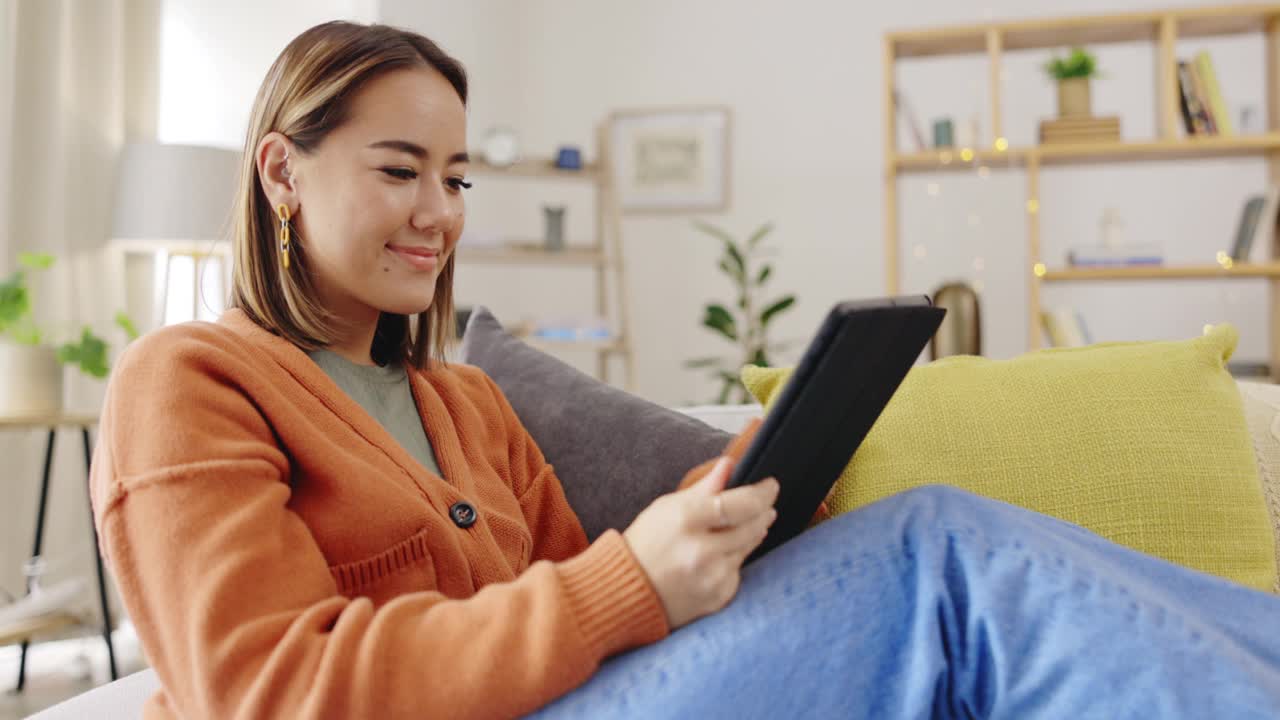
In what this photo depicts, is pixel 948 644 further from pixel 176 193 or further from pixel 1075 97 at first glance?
pixel 1075 97

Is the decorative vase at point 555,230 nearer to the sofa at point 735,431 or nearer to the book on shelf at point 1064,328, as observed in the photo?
the book on shelf at point 1064,328

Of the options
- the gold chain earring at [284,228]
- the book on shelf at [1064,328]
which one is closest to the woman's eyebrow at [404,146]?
the gold chain earring at [284,228]

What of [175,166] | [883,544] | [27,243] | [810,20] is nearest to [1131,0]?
[810,20]

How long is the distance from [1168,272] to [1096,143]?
504 millimetres

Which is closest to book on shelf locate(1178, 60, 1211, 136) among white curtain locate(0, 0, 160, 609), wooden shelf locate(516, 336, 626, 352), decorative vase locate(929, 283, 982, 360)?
decorative vase locate(929, 283, 982, 360)

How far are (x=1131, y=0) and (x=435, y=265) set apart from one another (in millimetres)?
4172

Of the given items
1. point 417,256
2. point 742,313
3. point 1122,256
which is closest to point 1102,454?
point 417,256

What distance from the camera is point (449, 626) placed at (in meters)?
0.74

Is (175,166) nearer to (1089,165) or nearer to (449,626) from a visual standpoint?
(449,626)

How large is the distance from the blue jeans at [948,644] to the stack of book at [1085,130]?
10.9ft

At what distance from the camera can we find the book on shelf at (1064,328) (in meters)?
3.76

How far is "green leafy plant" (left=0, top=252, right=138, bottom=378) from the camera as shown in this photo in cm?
221

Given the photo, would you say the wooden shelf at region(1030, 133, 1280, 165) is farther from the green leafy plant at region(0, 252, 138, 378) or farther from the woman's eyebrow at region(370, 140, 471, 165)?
the woman's eyebrow at region(370, 140, 471, 165)

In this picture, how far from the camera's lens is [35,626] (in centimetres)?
224
